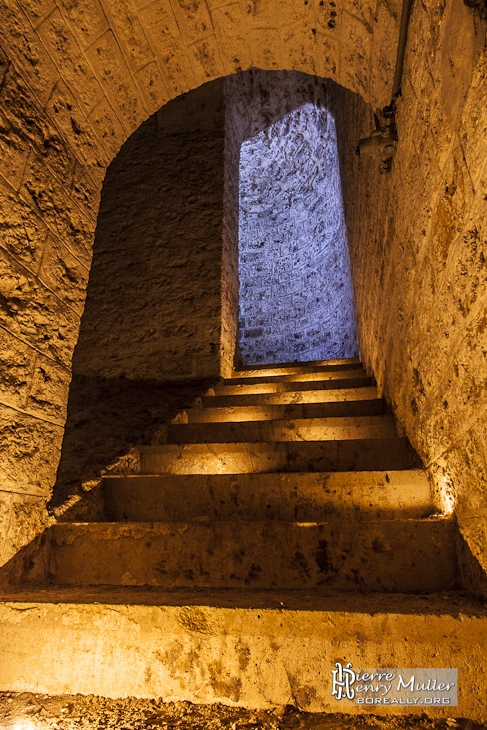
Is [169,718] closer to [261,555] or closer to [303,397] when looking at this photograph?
[261,555]

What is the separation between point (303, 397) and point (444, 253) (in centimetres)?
187

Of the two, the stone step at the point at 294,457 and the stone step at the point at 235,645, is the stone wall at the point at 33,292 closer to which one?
the stone step at the point at 235,645

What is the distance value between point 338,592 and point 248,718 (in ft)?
1.48

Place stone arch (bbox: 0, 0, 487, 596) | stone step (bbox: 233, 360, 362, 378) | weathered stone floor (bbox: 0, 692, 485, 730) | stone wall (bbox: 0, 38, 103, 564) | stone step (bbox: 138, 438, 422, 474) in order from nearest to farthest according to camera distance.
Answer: weathered stone floor (bbox: 0, 692, 485, 730) → stone arch (bbox: 0, 0, 487, 596) → stone wall (bbox: 0, 38, 103, 564) → stone step (bbox: 138, 438, 422, 474) → stone step (bbox: 233, 360, 362, 378)

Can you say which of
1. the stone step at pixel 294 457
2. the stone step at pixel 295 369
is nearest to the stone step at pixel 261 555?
the stone step at pixel 294 457

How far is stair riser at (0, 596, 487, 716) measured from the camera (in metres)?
1.04

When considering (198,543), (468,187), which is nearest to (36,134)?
(468,187)

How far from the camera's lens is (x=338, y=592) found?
4.33 ft

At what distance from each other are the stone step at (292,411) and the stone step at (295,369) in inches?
36.0

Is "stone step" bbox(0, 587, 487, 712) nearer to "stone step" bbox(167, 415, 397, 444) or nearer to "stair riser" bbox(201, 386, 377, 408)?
"stone step" bbox(167, 415, 397, 444)

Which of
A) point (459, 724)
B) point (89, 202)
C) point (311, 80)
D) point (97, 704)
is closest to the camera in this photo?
point (459, 724)

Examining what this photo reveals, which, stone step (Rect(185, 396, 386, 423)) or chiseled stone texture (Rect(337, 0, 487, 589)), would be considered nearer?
chiseled stone texture (Rect(337, 0, 487, 589))

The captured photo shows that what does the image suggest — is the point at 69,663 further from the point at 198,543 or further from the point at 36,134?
the point at 36,134

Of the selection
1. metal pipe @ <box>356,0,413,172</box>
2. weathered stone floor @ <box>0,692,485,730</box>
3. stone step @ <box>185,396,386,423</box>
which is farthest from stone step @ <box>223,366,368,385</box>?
weathered stone floor @ <box>0,692,485,730</box>
